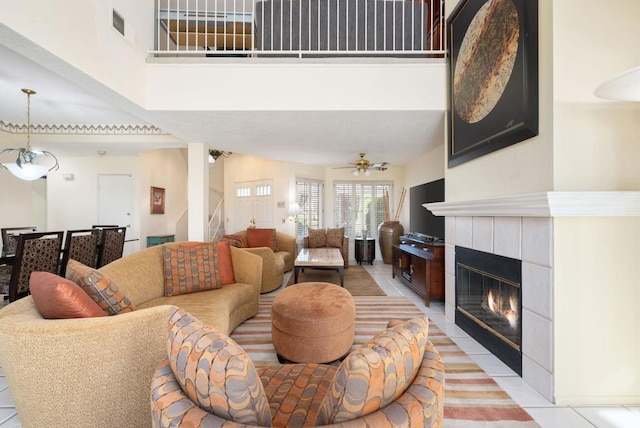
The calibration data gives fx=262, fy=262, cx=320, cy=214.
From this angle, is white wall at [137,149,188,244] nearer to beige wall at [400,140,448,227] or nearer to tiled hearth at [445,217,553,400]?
beige wall at [400,140,448,227]

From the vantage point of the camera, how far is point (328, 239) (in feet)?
18.5

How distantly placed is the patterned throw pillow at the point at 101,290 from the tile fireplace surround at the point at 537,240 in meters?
2.51

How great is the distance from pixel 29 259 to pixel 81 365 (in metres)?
2.14

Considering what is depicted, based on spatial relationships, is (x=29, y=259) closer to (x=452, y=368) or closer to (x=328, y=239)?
(x=452, y=368)

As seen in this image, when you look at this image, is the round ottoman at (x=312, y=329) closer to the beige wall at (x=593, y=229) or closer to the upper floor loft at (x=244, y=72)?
the beige wall at (x=593, y=229)

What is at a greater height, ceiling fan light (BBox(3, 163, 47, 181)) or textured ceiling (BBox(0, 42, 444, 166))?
textured ceiling (BBox(0, 42, 444, 166))

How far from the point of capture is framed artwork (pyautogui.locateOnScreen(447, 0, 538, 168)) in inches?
69.4

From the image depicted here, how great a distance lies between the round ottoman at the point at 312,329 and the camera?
1.94 m

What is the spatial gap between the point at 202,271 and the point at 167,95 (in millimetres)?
1853

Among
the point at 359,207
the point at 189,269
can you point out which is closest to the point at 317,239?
the point at 359,207

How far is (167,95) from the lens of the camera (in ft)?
8.92

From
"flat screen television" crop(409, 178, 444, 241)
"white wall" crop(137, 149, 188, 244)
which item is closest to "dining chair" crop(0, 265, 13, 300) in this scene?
"white wall" crop(137, 149, 188, 244)

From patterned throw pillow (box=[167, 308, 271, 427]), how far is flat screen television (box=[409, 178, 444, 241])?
11.5ft

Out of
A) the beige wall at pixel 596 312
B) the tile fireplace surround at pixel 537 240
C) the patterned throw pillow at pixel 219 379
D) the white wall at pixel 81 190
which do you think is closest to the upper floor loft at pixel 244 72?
the tile fireplace surround at pixel 537 240
